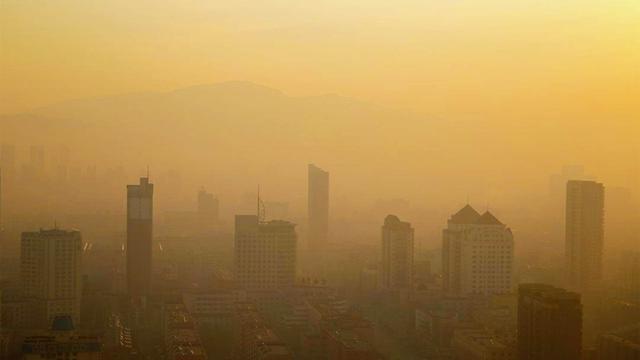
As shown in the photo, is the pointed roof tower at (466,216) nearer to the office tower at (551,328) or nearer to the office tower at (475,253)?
the office tower at (475,253)

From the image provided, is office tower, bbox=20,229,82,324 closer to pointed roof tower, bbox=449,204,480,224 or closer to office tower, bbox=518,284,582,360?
office tower, bbox=518,284,582,360

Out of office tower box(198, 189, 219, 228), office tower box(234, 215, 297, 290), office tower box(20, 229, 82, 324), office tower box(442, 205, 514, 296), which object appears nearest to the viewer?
office tower box(20, 229, 82, 324)

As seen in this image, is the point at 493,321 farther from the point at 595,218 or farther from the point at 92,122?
the point at 92,122

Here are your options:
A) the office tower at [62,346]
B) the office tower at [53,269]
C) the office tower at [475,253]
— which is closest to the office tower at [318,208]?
the office tower at [475,253]

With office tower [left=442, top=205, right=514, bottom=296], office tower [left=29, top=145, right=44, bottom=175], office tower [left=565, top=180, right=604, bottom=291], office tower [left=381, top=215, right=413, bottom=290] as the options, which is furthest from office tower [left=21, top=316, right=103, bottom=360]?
office tower [left=565, top=180, right=604, bottom=291]

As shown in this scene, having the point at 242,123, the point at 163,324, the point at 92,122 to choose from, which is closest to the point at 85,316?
the point at 163,324
